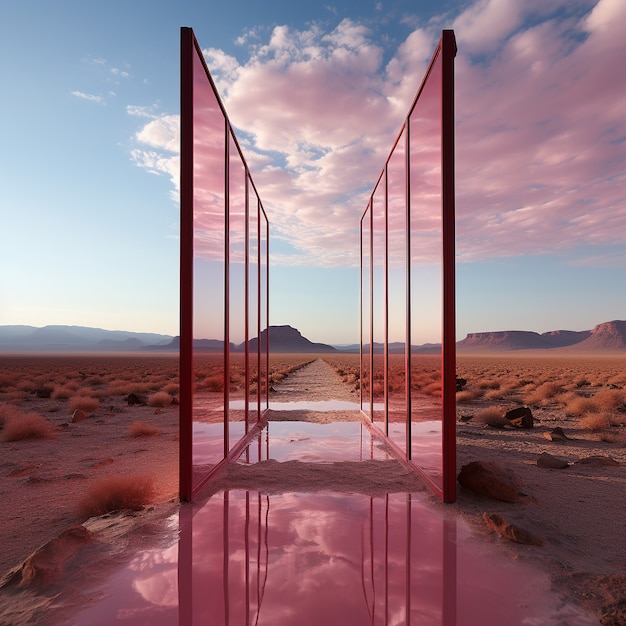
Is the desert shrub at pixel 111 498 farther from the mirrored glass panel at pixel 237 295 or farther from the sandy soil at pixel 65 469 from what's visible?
the mirrored glass panel at pixel 237 295

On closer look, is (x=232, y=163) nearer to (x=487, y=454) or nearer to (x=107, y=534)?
(x=107, y=534)

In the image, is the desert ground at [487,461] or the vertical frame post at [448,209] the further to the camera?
the vertical frame post at [448,209]

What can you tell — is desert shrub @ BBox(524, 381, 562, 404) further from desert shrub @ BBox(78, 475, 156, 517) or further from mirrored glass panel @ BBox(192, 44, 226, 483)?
desert shrub @ BBox(78, 475, 156, 517)

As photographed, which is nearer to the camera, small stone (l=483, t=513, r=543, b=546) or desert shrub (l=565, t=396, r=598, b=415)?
small stone (l=483, t=513, r=543, b=546)

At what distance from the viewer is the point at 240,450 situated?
6.79m

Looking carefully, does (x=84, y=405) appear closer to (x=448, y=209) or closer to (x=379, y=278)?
(x=379, y=278)

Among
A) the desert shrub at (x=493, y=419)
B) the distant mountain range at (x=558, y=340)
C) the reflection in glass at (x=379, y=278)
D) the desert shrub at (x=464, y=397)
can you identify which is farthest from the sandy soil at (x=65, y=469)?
the distant mountain range at (x=558, y=340)

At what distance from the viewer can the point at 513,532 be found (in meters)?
3.64

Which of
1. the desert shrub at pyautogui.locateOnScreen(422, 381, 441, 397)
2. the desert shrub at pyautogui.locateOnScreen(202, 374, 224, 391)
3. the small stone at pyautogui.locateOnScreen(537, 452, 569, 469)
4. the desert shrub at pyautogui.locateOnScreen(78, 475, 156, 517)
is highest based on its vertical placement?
the desert shrub at pyautogui.locateOnScreen(202, 374, 224, 391)

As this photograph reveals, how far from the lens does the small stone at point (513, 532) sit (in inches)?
141

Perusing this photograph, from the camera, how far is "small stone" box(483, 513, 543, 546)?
3594mm

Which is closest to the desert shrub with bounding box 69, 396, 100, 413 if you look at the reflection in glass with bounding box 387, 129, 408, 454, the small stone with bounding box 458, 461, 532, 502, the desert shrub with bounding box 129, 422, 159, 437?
the desert shrub with bounding box 129, 422, 159, 437

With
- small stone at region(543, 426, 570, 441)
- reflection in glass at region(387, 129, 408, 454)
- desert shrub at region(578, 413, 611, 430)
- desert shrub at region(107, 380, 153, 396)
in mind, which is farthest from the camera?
desert shrub at region(107, 380, 153, 396)

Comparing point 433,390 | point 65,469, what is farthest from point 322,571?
point 433,390
